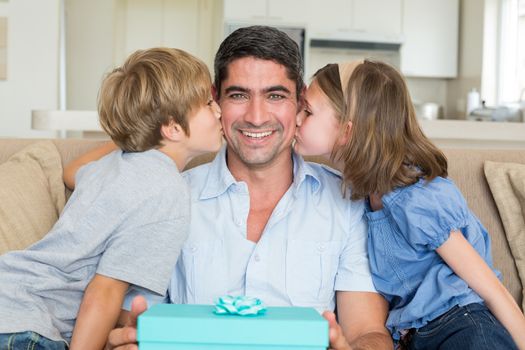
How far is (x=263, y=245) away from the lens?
5.88 ft

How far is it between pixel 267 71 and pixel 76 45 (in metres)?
5.93

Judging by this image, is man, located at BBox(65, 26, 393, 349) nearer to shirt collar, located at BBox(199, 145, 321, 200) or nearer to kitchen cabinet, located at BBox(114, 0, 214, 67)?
shirt collar, located at BBox(199, 145, 321, 200)

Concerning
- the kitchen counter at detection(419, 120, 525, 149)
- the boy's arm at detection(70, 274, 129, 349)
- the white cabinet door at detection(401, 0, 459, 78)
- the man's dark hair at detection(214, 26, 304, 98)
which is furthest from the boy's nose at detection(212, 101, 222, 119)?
the white cabinet door at detection(401, 0, 459, 78)

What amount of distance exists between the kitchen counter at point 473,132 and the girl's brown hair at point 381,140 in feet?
6.71

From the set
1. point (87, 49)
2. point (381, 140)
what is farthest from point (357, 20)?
point (381, 140)

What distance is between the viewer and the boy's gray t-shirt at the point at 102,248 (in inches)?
59.3

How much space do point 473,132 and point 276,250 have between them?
2.34m

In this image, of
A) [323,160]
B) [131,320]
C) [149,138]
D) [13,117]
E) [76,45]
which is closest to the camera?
[131,320]

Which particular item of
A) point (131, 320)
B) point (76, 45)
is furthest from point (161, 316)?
point (76, 45)

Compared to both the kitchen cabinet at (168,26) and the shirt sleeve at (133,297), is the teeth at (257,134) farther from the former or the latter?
the kitchen cabinet at (168,26)

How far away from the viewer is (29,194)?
6.05 feet

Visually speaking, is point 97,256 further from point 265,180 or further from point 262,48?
point 262,48

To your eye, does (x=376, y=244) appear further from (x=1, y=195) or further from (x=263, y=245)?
(x=1, y=195)

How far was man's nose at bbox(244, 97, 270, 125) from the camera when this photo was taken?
1.82 m
